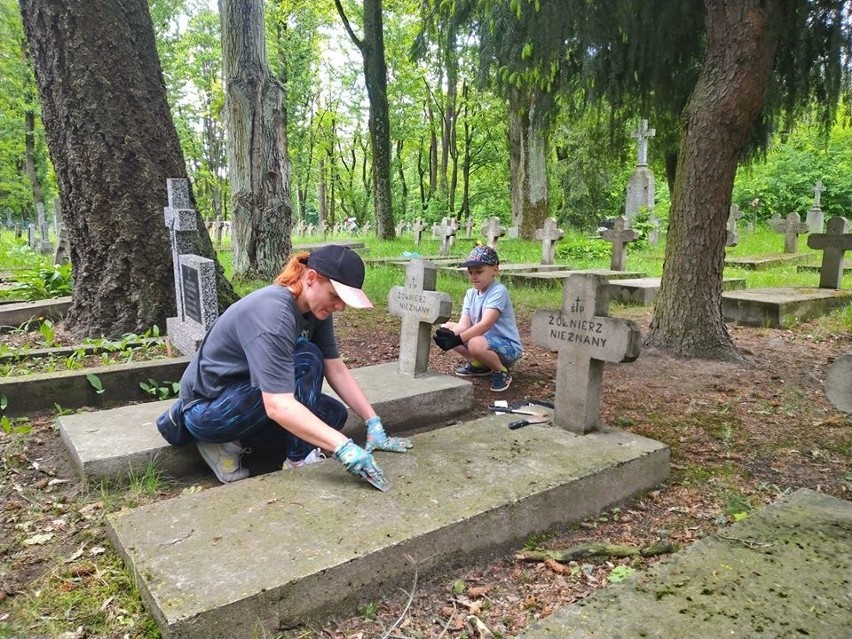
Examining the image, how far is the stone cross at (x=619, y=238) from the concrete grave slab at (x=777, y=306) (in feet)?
9.06

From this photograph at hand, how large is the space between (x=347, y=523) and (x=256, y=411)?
770 millimetres

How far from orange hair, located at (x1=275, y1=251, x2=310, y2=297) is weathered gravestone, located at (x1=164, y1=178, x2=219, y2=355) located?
1.71 metres

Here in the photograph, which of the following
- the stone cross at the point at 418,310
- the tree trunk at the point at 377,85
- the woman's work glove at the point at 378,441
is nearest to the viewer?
the woman's work glove at the point at 378,441

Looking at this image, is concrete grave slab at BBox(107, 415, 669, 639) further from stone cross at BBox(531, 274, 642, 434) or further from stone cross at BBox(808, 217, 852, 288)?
stone cross at BBox(808, 217, 852, 288)

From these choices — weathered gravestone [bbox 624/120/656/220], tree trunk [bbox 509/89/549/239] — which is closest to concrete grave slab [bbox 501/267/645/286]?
tree trunk [bbox 509/89/549/239]

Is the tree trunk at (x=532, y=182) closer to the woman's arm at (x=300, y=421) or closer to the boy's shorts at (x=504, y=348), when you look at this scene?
the boy's shorts at (x=504, y=348)

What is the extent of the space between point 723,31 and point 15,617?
5745 millimetres

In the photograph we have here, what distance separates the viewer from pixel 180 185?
15.4ft

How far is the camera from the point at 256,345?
7.95 ft

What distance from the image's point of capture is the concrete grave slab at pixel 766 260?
1147 centimetres

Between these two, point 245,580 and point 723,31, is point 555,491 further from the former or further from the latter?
point 723,31

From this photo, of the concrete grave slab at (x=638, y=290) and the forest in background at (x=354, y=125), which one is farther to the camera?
the forest in background at (x=354, y=125)

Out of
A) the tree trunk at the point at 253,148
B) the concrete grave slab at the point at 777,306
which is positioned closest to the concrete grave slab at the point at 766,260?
the concrete grave slab at the point at 777,306

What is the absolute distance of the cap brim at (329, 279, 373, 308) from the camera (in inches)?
95.6
